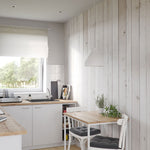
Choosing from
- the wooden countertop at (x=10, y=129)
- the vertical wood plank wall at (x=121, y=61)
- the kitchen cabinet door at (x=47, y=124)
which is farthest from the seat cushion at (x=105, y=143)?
the kitchen cabinet door at (x=47, y=124)

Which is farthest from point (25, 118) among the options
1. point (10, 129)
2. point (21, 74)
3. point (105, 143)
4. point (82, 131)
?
point (10, 129)

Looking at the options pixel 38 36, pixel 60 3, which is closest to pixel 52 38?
pixel 38 36

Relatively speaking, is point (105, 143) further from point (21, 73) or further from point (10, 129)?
point (21, 73)

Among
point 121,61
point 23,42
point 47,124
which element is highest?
point 23,42

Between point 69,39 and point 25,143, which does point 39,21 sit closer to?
point 69,39

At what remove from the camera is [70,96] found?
17.2ft

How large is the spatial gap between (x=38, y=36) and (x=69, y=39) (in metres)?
0.70

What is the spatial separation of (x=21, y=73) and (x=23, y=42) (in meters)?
0.71

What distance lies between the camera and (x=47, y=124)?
4762 mm

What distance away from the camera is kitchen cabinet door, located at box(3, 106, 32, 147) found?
4520 mm

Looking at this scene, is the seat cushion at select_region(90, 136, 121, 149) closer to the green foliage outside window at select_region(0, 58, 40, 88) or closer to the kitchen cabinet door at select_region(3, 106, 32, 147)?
the kitchen cabinet door at select_region(3, 106, 32, 147)

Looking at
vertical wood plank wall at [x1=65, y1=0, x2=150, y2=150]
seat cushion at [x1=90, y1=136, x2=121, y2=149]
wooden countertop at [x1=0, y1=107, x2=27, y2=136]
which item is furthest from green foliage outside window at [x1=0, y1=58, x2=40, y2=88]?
wooden countertop at [x1=0, y1=107, x2=27, y2=136]

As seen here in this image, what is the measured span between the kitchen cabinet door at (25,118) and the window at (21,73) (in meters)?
0.89

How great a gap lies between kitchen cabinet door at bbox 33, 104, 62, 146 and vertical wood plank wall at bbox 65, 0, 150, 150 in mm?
590
